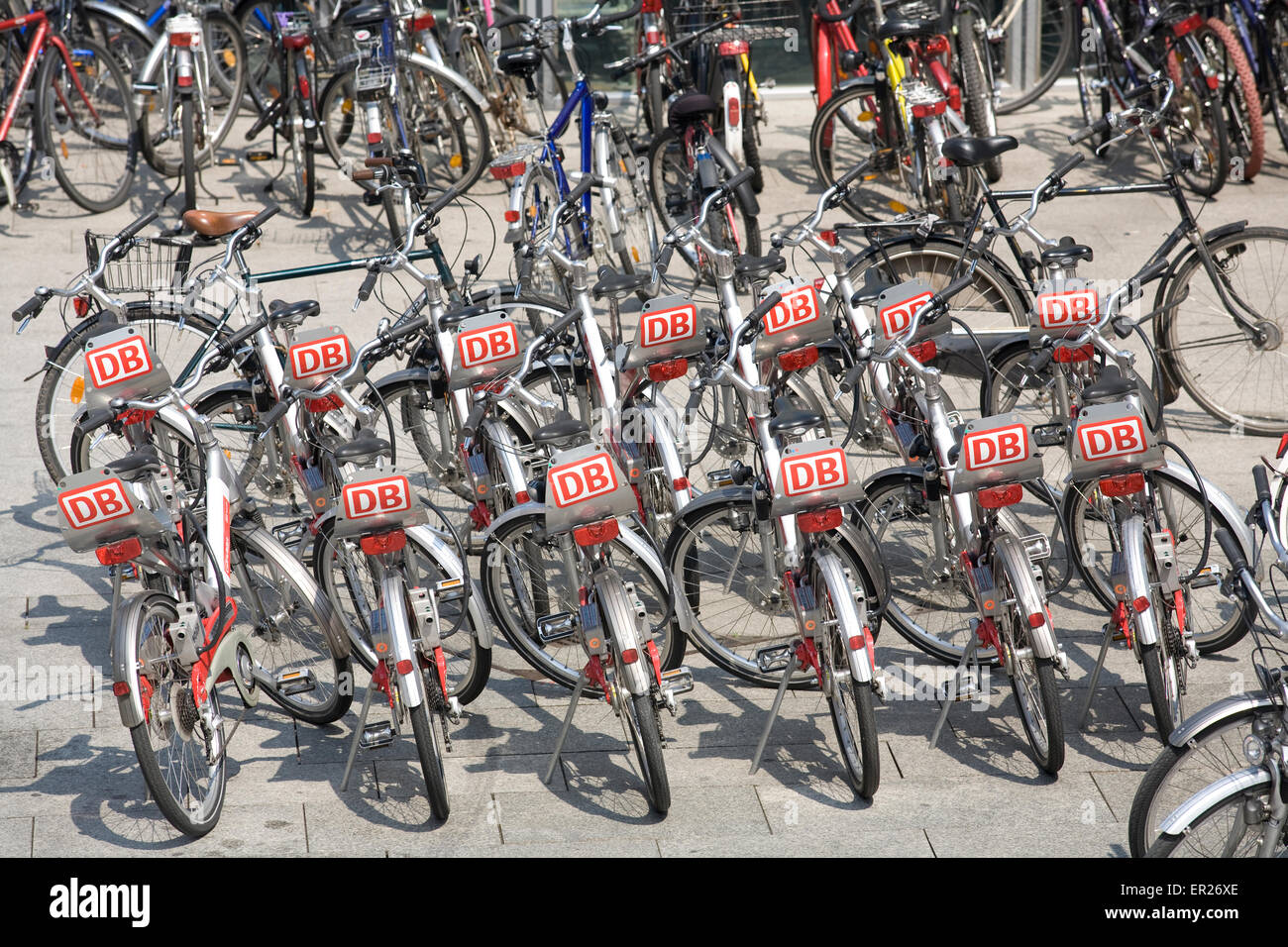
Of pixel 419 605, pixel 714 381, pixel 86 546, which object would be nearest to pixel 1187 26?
pixel 714 381

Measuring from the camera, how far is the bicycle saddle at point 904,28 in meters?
8.05

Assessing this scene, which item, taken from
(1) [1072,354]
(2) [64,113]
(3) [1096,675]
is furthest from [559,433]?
(2) [64,113]

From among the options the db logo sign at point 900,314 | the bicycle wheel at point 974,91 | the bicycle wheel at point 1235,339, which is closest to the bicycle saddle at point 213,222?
the db logo sign at point 900,314

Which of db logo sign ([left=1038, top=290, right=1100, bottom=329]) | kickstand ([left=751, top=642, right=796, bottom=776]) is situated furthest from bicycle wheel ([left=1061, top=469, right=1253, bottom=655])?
kickstand ([left=751, top=642, right=796, bottom=776])

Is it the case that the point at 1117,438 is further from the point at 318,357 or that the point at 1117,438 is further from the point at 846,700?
the point at 318,357

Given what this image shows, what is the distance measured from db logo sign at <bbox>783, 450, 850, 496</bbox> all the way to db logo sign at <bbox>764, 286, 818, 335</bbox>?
3.35 feet

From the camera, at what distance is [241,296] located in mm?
5551

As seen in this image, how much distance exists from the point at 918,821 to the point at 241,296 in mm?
3039

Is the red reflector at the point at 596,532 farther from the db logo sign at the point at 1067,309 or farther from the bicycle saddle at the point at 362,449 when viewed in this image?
the db logo sign at the point at 1067,309

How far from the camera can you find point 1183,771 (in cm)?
405

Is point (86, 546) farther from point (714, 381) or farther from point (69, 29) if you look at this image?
point (69, 29)

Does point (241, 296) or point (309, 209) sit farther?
point (309, 209)

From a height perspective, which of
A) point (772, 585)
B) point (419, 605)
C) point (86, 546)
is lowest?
point (772, 585)

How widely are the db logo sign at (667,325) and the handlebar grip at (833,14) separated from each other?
4.06 metres
